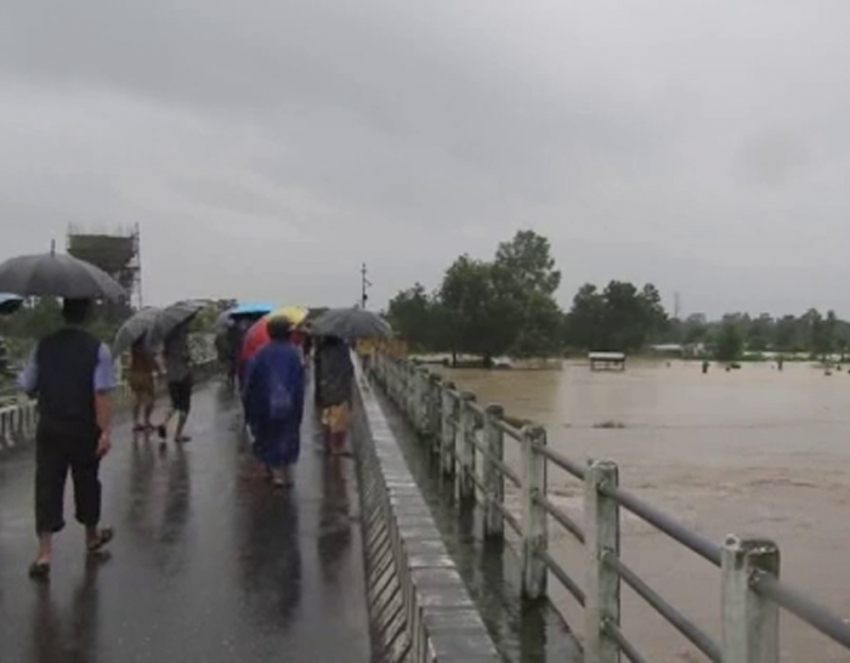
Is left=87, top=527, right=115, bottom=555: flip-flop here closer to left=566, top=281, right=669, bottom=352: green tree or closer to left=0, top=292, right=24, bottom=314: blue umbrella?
left=0, top=292, right=24, bottom=314: blue umbrella

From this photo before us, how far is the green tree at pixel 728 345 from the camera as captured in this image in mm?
140250

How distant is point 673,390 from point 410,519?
2811 inches

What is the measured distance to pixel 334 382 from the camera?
1229 centimetres

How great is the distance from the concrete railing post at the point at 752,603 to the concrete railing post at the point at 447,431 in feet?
26.1

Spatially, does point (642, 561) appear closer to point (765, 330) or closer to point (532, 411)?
point (532, 411)

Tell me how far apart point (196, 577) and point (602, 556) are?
2966mm

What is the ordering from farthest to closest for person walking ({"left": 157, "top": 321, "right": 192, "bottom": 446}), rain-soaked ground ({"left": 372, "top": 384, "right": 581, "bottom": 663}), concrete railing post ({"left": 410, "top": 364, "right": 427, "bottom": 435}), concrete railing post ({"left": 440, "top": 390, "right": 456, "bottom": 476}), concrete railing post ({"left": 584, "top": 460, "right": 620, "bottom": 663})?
concrete railing post ({"left": 410, "top": 364, "right": 427, "bottom": 435}) < person walking ({"left": 157, "top": 321, "right": 192, "bottom": 446}) < concrete railing post ({"left": 440, "top": 390, "right": 456, "bottom": 476}) < rain-soaked ground ({"left": 372, "top": 384, "right": 581, "bottom": 663}) < concrete railing post ({"left": 584, "top": 460, "right": 620, "bottom": 663})

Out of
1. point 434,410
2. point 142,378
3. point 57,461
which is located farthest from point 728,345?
point 57,461

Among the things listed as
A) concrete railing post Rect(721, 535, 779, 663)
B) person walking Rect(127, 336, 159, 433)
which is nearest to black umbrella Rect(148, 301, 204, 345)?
person walking Rect(127, 336, 159, 433)

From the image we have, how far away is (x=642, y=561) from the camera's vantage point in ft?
50.1

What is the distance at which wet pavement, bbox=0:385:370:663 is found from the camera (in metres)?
5.67

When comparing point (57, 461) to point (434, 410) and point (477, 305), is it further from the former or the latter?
point (477, 305)

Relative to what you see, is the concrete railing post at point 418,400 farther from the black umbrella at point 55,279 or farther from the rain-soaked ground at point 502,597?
the black umbrella at point 55,279

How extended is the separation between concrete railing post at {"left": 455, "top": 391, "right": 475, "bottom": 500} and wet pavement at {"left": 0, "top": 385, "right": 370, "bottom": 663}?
3.31ft
